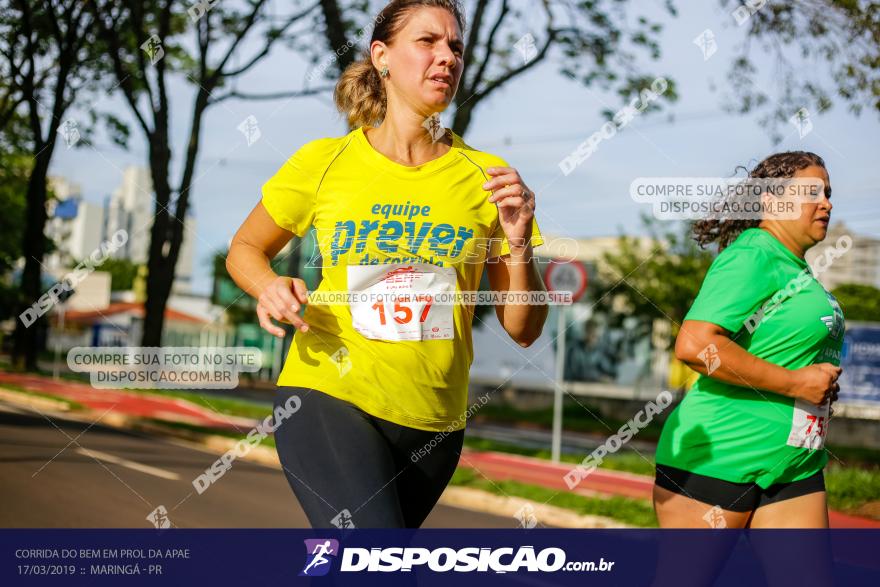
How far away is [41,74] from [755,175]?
1184 cm

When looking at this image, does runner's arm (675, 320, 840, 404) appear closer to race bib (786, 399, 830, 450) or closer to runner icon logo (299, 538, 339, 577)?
race bib (786, 399, 830, 450)

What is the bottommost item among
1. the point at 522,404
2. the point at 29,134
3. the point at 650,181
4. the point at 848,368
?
the point at 522,404

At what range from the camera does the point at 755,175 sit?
117 inches

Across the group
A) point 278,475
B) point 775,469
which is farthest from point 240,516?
point 775,469

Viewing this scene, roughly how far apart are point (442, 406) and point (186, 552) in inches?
140

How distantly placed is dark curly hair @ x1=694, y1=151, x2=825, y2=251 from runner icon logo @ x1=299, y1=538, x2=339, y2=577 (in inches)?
63.4

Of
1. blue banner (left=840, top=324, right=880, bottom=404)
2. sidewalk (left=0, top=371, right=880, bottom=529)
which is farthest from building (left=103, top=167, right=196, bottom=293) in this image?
blue banner (left=840, top=324, right=880, bottom=404)

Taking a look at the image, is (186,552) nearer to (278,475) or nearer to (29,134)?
(278,475)

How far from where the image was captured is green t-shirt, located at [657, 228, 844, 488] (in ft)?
8.47

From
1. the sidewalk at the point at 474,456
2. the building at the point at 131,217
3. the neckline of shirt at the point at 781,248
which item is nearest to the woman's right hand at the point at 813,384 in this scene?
the neckline of shirt at the point at 781,248

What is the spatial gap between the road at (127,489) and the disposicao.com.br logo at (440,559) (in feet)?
12.2

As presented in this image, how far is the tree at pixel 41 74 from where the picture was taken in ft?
36.3

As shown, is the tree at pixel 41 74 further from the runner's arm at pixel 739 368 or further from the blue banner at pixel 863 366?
the blue banner at pixel 863 366

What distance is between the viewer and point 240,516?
6809mm
